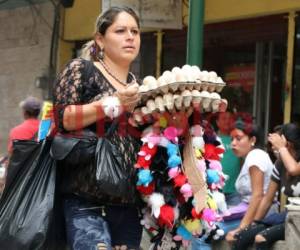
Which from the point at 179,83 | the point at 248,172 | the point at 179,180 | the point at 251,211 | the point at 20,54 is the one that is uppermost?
the point at 20,54

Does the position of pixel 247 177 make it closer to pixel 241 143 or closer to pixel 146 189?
pixel 241 143

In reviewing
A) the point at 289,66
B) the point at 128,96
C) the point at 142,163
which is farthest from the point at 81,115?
the point at 289,66

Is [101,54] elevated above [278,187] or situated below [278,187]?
above

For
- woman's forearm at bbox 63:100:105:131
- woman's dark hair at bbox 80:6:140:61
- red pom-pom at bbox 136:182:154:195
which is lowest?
red pom-pom at bbox 136:182:154:195

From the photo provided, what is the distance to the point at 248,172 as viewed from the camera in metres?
6.46

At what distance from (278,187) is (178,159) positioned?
3129mm

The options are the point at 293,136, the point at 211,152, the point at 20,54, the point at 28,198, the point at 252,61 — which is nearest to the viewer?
the point at 28,198

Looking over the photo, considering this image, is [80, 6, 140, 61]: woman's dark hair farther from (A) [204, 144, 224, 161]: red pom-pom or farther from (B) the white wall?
(B) the white wall

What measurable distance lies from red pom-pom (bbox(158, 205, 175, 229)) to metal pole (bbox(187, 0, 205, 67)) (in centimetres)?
214

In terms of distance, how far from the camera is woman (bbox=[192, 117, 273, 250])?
6.25 metres

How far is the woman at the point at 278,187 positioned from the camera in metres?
5.77

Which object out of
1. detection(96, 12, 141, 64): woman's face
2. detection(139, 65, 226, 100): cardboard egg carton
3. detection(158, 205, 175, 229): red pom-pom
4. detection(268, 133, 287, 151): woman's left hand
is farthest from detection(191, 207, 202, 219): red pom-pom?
detection(268, 133, 287, 151): woman's left hand

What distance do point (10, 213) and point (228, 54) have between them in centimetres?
682

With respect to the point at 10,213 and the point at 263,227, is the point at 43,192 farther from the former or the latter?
the point at 263,227
